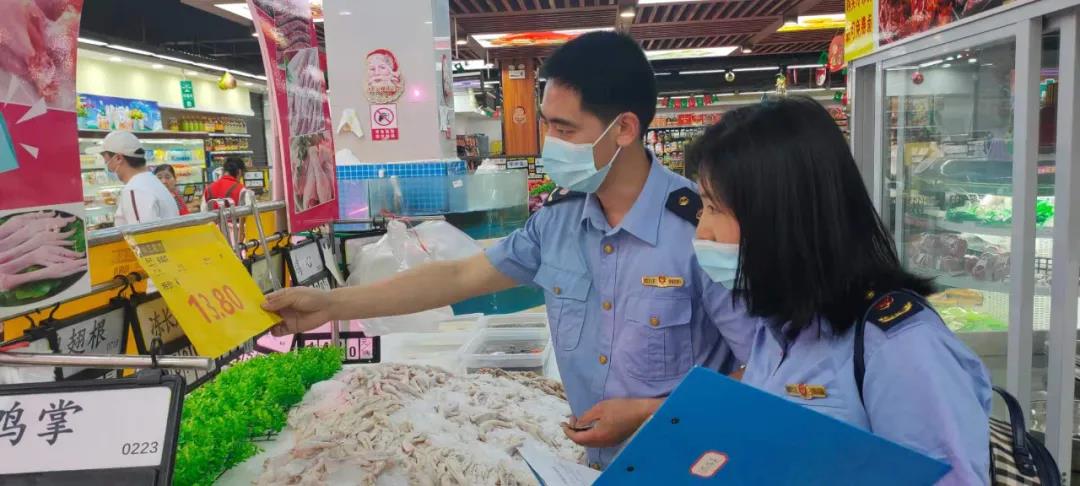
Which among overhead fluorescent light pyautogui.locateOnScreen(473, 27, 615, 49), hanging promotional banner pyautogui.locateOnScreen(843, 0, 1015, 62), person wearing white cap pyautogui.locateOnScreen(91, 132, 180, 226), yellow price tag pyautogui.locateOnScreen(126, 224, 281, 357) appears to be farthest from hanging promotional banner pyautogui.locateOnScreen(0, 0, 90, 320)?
overhead fluorescent light pyautogui.locateOnScreen(473, 27, 615, 49)

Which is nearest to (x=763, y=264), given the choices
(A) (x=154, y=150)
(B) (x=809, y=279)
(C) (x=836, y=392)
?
(B) (x=809, y=279)

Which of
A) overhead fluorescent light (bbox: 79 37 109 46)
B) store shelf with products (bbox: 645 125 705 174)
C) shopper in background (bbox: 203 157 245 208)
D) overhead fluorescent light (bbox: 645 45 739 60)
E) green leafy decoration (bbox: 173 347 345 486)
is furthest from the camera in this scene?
store shelf with products (bbox: 645 125 705 174)

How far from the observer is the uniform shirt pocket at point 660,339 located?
161 centimetres

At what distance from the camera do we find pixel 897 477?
0.88 metres

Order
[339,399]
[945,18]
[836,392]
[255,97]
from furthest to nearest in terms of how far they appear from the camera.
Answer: [255,97], [945,18], [339,399], [836,392]

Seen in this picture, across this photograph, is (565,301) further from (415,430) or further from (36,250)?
(36,250)

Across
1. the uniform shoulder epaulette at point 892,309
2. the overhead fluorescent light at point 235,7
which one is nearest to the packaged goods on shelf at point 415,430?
the uniform shoulder epaulette at point 892,309

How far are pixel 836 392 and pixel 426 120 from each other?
419 cm

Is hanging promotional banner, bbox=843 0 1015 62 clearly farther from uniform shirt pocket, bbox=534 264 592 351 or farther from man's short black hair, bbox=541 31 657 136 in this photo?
uniform shirt pocket, bbox=534 264 592 351

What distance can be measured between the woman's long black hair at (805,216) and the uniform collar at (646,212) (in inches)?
19.7

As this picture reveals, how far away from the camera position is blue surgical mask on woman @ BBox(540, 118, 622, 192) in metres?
1.76

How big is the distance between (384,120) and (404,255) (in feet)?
8.43

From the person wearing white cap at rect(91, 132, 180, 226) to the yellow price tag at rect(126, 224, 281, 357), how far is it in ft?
14.5

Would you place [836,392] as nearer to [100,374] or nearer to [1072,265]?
[100,374]
